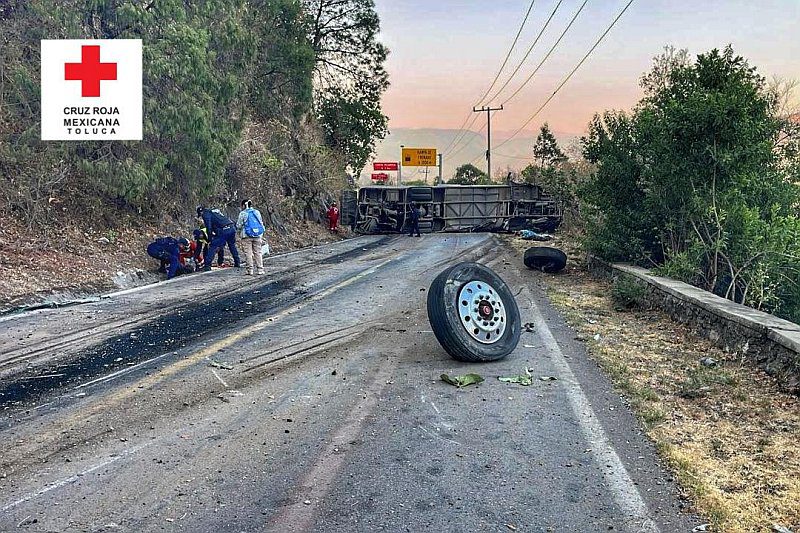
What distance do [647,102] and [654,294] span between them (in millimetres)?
4593

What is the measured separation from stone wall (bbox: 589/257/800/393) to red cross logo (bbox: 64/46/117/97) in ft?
35.3

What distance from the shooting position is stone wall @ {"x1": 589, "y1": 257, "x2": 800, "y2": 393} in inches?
231

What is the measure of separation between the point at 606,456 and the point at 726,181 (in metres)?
7.37

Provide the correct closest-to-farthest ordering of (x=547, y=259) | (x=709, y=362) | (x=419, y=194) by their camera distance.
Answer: (x=709, y=362)
(x=547, y=259)
(x=419, y=194)

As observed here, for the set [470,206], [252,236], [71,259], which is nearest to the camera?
[71,259]

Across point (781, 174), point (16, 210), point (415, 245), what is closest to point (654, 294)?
point (781, 174)

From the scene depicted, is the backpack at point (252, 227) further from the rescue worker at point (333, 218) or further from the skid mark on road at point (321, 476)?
the rescue worker at point (333, 218)

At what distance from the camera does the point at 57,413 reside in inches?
194

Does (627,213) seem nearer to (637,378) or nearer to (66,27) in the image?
(637,378)

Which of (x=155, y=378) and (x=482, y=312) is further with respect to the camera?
(x=482, y=312)

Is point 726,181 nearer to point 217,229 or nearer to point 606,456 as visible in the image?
point 606,456

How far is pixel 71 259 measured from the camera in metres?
12.4

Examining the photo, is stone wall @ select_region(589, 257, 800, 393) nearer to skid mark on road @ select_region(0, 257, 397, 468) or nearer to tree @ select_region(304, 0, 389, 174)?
skid mark on road @ select_region(0, 257, 397, 468)

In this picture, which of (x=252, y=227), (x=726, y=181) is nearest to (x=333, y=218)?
(x=252, y=227)
